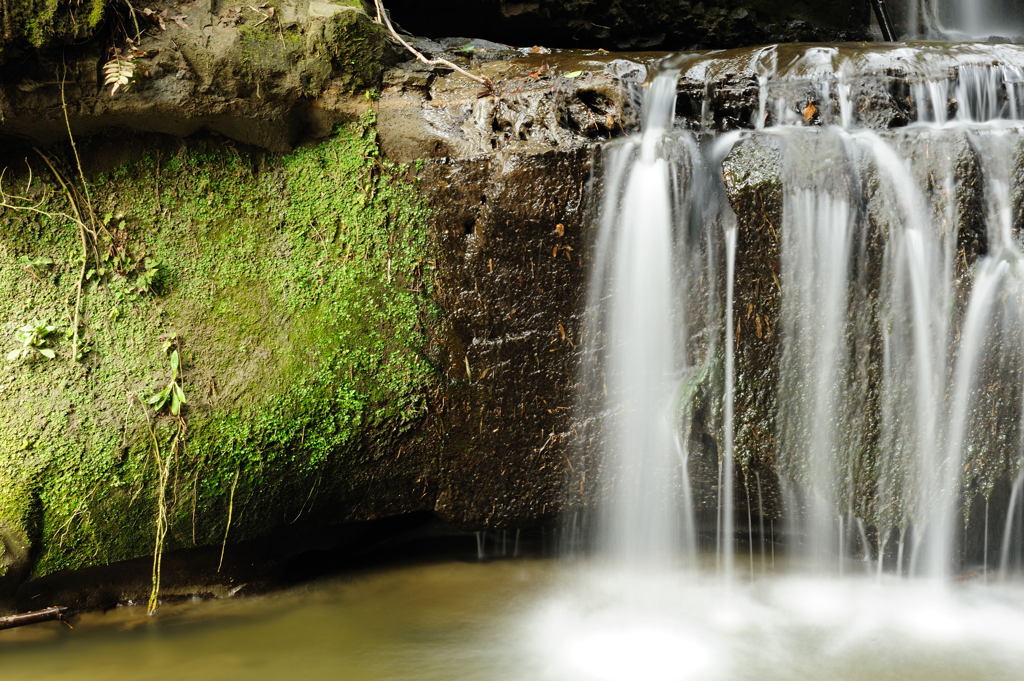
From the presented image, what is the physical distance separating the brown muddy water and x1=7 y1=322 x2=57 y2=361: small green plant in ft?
4.53

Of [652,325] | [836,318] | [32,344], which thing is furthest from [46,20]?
[836,318]

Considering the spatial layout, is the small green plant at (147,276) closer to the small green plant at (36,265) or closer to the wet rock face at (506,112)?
the small green plant at (36,265)

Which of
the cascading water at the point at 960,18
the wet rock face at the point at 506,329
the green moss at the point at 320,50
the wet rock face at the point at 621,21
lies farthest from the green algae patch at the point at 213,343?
the cascading water at the point at 960,18

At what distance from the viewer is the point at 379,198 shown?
13.2ft

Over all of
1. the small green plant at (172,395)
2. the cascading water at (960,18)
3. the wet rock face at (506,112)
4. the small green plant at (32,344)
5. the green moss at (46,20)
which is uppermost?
the cascading water at (960,18)

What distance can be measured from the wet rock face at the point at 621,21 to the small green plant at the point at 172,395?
11.0 ft

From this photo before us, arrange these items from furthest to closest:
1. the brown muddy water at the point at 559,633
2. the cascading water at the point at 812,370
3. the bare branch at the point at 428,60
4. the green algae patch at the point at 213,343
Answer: the bare branch at the point at 428,60 → the green algae patch at the point at 213,343 → the cascading water at the point at 812,370 → the brown muddy water at the point at 559,633

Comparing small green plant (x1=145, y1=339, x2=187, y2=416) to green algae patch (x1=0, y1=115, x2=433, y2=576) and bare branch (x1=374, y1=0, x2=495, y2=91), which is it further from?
bare branch (x1=374, y1=0, x2=495, y2=91)

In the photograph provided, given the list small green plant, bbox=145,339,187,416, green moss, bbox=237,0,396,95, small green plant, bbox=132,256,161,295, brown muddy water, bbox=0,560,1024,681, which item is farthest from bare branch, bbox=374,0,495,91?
brown muddy water, bbox=0,560,1024,681

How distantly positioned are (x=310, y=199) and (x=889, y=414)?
324 cm

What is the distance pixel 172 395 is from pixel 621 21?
4.52 meters

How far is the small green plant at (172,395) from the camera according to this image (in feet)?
12.5

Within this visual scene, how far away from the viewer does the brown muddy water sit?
3.36 m

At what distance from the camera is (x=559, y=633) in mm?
3703
